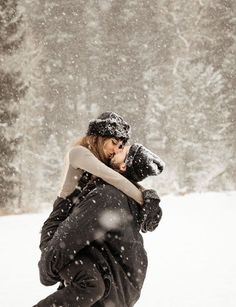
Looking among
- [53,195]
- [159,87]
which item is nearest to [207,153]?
[159,87]

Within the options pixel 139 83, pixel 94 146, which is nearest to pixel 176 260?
pixel 94 146

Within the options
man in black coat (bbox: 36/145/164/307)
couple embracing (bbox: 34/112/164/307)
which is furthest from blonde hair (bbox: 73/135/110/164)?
man in black coat (bbox: 36/145/164/307)

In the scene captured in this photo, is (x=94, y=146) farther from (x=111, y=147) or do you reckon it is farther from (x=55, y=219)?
(x=55, y=219)

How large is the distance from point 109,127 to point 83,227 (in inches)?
25.1

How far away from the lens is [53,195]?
99.6 ft

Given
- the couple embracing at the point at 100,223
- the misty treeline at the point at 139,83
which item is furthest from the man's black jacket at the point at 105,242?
the misty treeline at the point at 139,83

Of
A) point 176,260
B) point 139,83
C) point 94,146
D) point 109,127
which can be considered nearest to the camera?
point 109,127

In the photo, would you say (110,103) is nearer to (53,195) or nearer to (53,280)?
(53,195)

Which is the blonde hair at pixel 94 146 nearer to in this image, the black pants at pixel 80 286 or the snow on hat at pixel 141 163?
the snow on hat at pixel 141 163

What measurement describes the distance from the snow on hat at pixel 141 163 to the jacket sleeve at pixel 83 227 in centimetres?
26

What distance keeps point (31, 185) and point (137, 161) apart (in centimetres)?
2859

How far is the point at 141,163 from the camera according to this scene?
2.83m

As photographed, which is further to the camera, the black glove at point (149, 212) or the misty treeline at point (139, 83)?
the misty treeline at point (139, 83)

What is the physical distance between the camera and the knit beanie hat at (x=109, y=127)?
2.91 m
